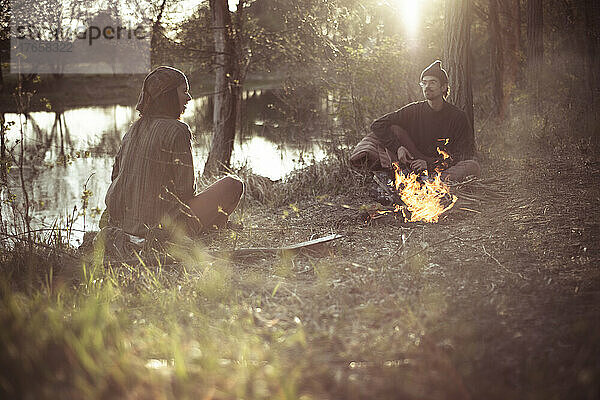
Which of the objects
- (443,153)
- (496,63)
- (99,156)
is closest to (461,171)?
(443,153)

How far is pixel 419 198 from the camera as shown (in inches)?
189

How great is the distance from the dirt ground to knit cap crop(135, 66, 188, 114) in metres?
1.33

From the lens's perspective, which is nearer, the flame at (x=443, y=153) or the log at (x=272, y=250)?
the log at (x=272, y=250)

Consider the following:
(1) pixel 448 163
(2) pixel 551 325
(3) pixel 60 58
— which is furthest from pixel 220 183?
(3) pixel 60 58

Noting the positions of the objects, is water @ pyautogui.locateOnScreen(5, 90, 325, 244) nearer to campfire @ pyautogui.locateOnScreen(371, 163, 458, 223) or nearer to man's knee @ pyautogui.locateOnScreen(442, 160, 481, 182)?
campfire @ pyautogui.locateOnScreen(371, 163, 458, 223)

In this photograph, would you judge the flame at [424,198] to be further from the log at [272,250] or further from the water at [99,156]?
the water at [99,156]

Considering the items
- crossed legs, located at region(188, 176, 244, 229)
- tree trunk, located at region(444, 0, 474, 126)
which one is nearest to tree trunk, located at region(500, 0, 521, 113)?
tree trunk, located at region(444, 0, 474, 126)

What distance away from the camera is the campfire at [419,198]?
4.75 meters

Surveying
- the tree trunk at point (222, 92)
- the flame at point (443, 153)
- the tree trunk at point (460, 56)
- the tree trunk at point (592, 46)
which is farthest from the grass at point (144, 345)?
the tree trunk at point (592, 46)

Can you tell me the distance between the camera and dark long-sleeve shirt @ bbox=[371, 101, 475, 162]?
5508mm

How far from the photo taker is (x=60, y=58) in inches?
1257

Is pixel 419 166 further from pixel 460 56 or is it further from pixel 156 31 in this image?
pixel 156 31

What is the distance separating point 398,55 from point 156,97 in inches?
243

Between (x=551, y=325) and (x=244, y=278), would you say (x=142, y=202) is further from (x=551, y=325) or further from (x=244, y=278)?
(x=551, y=325)
